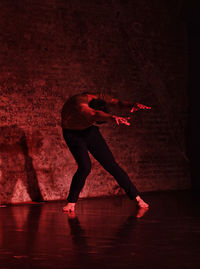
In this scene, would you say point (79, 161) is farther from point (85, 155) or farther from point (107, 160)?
point (107, 160)

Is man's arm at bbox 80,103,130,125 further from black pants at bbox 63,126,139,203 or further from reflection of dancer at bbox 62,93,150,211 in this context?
black pants at bbox 63,126,139,203

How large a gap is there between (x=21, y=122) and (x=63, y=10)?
151 cm

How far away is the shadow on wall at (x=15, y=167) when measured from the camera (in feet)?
22.4

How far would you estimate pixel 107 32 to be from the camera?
7703mm

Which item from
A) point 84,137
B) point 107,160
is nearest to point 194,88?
point 107,160

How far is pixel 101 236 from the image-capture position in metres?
4.32

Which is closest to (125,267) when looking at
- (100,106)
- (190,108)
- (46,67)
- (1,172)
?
(100,106)

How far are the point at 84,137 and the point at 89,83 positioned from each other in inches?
66.3

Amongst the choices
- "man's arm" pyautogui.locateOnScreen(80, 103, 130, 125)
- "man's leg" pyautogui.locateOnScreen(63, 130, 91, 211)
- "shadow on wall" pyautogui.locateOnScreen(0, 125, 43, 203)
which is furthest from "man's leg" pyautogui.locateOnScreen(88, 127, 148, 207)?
"shadow on wall" pyautogui.locateOnScreen(0, 125, 43, 203)

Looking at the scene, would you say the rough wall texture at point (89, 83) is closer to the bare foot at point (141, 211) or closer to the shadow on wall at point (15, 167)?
the shadow on wall at point (15, 167)

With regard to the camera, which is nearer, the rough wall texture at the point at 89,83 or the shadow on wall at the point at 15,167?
the shadow on wall at the point at 15,167

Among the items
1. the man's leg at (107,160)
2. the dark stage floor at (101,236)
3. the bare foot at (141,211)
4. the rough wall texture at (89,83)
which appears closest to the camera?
the dark stage floor at (101,236)

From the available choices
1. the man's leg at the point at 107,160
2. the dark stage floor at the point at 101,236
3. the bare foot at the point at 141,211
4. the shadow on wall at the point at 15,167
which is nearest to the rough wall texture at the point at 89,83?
the shadow on wall at the point at 15,167

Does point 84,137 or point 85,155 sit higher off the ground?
point 84,137
